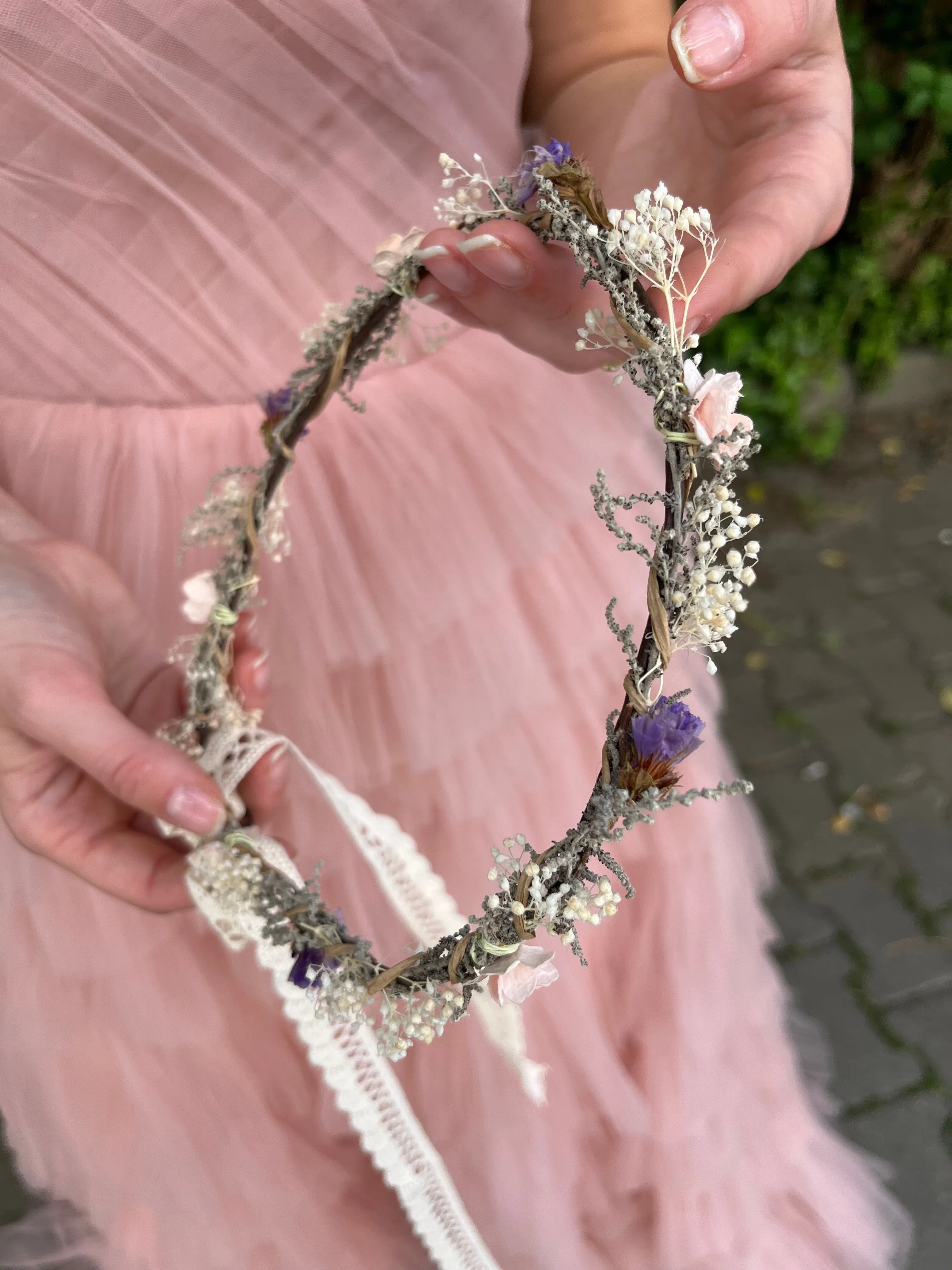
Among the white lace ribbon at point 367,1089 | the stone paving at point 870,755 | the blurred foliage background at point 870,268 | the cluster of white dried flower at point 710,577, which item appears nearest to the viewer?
the cluster of white dried flower at point 710,577

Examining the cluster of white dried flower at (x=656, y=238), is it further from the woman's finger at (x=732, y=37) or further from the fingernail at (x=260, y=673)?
the fingernail at (x=260, y=673)

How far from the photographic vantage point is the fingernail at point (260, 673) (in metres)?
0.67

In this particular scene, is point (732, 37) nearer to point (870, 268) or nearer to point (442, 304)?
point (442, 304)

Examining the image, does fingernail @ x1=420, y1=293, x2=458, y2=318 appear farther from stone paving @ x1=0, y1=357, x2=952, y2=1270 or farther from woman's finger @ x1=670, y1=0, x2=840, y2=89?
stone paving @ x1=0, y1=357, x2=952, y2=1270

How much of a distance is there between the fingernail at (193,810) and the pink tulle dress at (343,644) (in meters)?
0.14

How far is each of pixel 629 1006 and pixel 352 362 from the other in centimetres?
63

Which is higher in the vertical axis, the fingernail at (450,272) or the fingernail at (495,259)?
the fingernail at (450,272)

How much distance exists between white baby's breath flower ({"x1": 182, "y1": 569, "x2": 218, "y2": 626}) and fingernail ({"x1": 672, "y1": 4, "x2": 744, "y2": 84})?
426 millimetres

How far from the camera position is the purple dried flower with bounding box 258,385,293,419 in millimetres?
591

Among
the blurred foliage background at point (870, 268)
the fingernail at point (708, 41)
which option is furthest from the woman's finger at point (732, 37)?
the blurred foliage background at point (870, 268)

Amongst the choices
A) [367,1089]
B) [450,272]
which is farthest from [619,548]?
[367,1089]

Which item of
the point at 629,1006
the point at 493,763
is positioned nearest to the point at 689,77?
the point at 493,763

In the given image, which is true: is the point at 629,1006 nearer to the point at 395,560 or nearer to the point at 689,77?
the point at 395,560

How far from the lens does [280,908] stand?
0.58 meters
